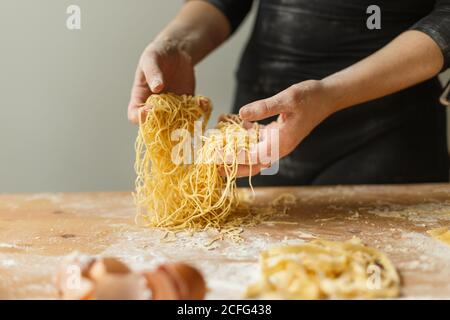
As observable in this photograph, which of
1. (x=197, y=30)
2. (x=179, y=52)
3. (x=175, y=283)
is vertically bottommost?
(x=175, y=283)

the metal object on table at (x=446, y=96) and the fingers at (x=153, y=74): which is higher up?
the fingers at (x=153, y=74)

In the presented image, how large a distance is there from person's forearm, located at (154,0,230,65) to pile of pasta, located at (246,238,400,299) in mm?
1059

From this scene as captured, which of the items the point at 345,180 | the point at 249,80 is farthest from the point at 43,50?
the point at 345,180

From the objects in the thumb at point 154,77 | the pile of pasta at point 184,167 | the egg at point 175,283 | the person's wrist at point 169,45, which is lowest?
the egg at point 175,283

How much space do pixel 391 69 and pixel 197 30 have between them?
86 cm

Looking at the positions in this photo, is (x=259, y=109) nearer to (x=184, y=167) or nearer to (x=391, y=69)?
(x=184, y=167)

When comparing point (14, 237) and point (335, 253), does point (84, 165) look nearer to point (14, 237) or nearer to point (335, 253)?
point (14, 237)

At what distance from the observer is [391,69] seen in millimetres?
1861

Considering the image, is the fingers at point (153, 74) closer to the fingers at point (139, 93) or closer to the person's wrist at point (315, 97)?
the fingers at point (139, 93)

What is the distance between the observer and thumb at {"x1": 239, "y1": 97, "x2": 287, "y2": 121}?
1.59 metres

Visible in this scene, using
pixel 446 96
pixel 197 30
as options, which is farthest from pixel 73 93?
pixel 446 96

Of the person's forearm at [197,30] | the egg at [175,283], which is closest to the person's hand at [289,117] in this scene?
the egg at [175,283]

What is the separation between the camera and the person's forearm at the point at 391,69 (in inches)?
71.8
